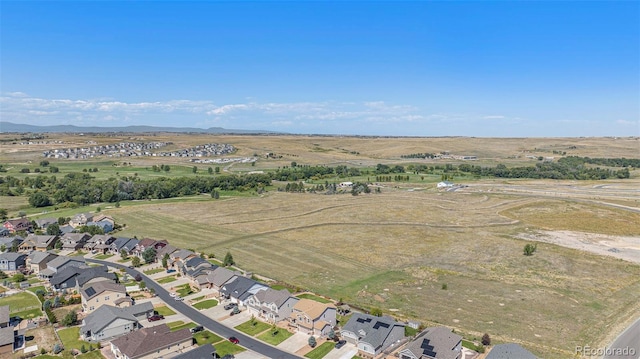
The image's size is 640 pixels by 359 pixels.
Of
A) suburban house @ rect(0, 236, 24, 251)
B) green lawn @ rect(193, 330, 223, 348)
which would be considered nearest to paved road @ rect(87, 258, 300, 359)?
green lawn @ rect(193, 330, 223, 348)

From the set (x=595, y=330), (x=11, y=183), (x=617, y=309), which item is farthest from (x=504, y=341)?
(x=11, y=183)

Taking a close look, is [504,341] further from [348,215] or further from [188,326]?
[348,215]

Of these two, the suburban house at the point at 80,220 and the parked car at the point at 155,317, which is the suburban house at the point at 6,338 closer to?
the parked car at the point at 155,317

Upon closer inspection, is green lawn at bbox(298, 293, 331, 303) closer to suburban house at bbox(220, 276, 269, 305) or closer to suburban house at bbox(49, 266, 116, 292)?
suburban house at bbox(220, 276, 269, 305)

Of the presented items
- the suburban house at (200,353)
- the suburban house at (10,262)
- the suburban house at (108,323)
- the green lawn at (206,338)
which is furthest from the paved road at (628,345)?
the suburban house at (10,262)

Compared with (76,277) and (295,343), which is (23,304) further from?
(295,343)

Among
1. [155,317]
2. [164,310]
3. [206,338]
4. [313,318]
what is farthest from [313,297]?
[155,317]
